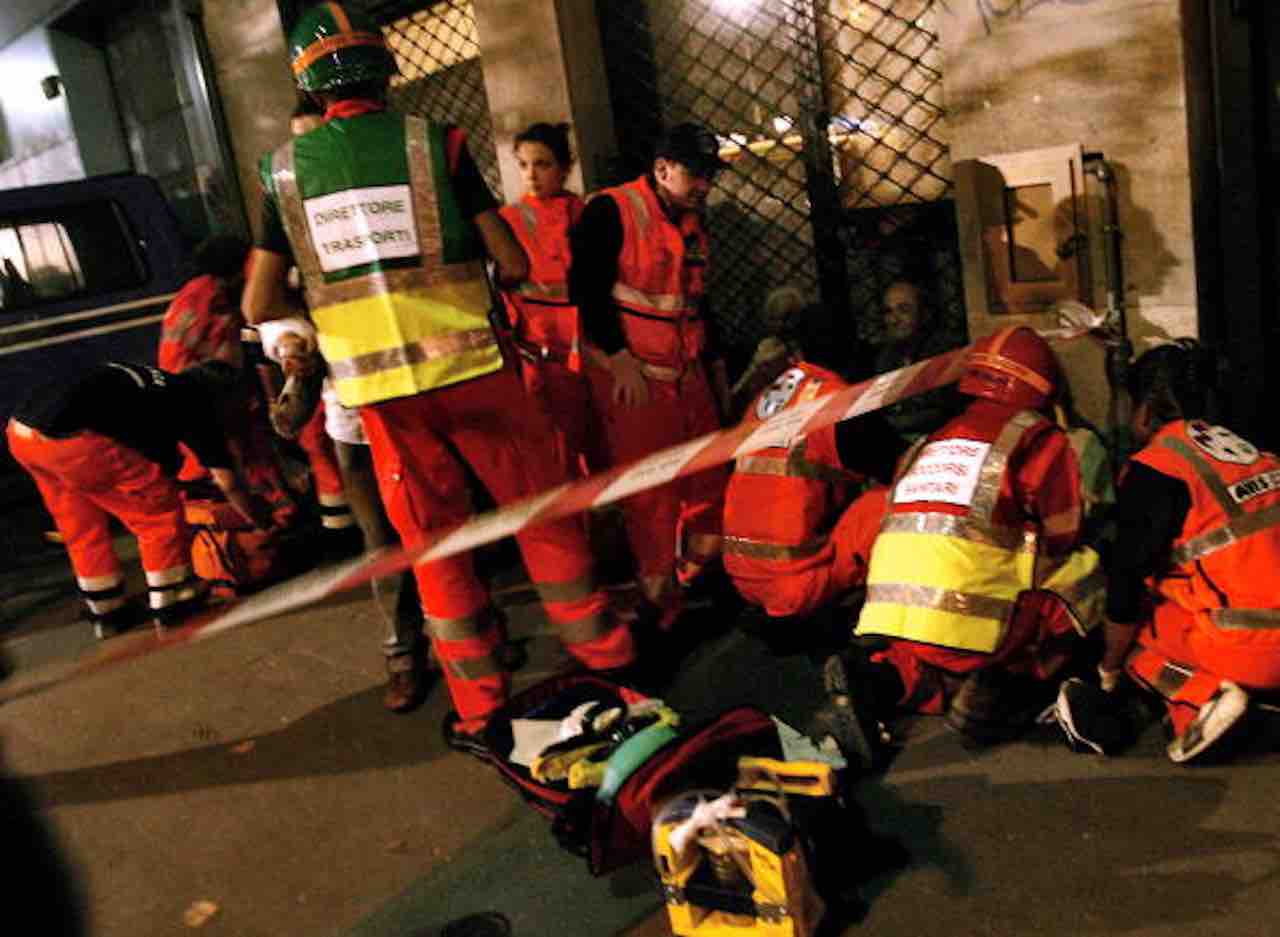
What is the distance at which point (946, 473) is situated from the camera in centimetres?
306

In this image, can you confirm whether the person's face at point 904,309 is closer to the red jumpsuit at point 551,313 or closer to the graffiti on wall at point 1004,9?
the graffiti on wall at point 1004,9

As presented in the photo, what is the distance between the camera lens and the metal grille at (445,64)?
6.80 m

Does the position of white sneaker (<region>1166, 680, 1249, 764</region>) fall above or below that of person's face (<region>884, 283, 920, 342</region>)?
below

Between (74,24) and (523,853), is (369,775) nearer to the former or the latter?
(523,853)

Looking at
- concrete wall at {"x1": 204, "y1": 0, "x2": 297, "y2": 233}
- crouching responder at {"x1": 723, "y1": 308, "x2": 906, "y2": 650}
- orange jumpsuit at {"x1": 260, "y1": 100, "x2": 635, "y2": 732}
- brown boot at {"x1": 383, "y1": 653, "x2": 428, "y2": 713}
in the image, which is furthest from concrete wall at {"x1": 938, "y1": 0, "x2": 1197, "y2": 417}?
concrete wall at {"x1": 204, "y1": 0, "x2": 297, "y2": 233}

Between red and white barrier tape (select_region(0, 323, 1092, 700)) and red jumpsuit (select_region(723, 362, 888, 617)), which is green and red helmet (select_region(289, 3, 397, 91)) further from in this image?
red jumpsuit (select_region(723, 362, 888, 617))

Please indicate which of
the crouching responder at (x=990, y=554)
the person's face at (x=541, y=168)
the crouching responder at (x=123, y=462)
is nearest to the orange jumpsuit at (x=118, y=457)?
the crouching responder at (x=123, y=462)

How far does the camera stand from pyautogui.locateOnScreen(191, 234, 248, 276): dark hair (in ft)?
18.7

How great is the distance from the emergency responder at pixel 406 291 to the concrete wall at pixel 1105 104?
2.09m

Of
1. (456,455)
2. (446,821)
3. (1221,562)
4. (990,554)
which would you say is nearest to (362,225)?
(456,455)

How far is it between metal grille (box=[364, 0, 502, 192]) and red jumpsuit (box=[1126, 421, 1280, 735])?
4.89 m

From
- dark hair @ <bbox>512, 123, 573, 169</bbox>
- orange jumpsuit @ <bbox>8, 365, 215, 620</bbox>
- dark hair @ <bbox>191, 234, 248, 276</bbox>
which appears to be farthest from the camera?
dark hair @ <bbox>191, 234, 248, 276</bbox>

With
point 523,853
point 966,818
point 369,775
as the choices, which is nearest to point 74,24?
point 369,775

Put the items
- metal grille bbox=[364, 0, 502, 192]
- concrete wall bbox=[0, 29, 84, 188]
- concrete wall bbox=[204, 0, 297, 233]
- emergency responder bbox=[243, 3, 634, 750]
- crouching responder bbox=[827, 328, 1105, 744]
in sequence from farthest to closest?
1. concrete wall bbox=[0, 29, 84, 188]
2. concrete wall bbox=[204, 0, 297, 233]
3. metal grille bbox=[364, 0, 502, 192]
4. emergency responder bbox=[243, 3, 634, 750]
5. crouching responder bbox=[827, 328, 1105, 744]
